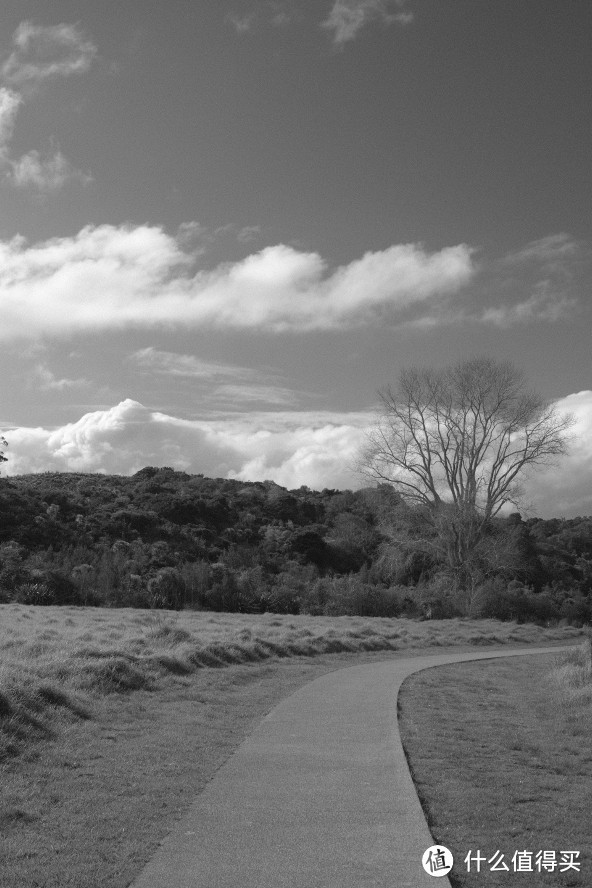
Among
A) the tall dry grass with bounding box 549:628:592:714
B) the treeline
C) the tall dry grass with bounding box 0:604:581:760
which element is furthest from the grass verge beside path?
the treeline

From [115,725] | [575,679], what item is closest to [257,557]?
[575,679]

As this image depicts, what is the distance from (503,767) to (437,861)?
11.6 feet

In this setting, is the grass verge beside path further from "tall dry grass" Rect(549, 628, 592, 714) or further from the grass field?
the grass field

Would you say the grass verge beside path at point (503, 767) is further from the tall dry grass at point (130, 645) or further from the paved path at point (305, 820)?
the tall dry grass at point (130, 645)

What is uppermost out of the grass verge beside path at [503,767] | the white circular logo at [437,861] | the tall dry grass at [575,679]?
the white circular logo at [437,861]

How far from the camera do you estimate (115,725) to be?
34.1 feet

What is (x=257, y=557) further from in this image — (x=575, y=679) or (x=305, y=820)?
(x=305, y=820)

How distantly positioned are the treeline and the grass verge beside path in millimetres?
23488

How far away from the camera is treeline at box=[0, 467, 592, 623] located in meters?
39.1

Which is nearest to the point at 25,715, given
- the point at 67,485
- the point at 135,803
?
the point at 135,803

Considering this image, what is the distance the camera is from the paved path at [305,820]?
207 inches

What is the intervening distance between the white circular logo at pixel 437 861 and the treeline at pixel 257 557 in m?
31.7

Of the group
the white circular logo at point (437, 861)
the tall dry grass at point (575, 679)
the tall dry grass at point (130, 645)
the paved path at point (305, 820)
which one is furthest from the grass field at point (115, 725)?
the tall dry grass at point (575, 679)

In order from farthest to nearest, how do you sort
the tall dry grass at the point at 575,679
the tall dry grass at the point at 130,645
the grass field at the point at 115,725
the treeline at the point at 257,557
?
the treeline at the point at 257,557, the tall dry grass at the point at 575,679, the tall dry grass at the point at 130,645, the grass field at the point at 115,725
